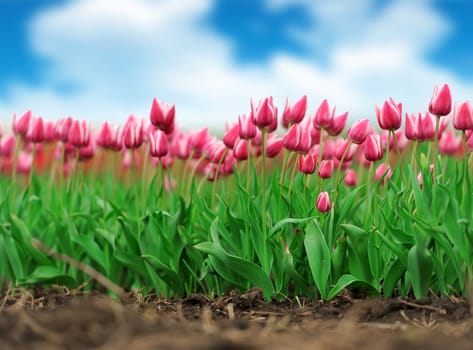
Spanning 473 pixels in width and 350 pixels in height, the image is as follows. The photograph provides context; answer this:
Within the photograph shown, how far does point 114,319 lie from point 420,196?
78.2 inches

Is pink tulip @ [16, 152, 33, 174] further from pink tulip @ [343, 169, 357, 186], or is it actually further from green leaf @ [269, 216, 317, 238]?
green leaf @ [269, 216, 317, 238]

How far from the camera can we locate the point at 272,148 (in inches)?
161

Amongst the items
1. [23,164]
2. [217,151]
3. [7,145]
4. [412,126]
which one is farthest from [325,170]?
[23,164]

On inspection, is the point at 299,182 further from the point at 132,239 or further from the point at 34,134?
the point at 34,134

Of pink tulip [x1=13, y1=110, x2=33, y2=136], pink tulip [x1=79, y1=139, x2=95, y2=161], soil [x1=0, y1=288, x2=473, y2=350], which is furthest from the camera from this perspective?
pink tulip [x1=79, y1=139, x2=95, y2=161]

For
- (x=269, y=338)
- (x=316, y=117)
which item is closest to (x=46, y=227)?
→ (x=316, y=117)

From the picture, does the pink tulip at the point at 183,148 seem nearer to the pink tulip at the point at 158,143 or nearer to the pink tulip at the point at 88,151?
the pink tulip at the point at 158,143

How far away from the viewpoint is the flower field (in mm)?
3670

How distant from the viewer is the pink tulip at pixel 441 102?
11.9ft

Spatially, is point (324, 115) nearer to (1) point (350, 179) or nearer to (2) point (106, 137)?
(1) point (350, 179)

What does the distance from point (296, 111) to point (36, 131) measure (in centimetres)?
198

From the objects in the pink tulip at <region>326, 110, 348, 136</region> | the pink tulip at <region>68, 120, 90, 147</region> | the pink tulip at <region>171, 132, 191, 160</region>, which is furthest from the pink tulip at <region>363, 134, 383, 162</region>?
the pink tulip at <region>68, 120, 90, 147</region>

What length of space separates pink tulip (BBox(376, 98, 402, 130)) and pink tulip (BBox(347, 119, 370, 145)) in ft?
0.26

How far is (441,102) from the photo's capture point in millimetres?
3637
